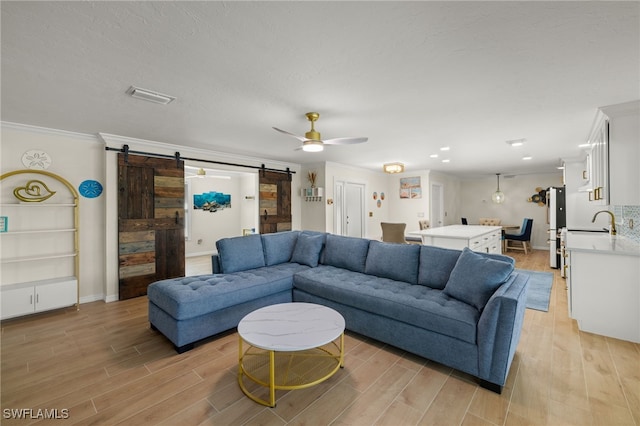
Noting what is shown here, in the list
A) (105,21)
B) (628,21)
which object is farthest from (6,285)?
(628,21)

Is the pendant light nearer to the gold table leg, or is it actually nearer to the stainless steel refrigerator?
the stainless steel refrigerator

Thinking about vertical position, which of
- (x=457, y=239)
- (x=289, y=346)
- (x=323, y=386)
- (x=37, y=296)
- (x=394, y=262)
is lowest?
(x=323, y=386)

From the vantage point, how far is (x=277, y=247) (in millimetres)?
3994

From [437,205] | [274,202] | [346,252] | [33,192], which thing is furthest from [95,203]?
[437,205]

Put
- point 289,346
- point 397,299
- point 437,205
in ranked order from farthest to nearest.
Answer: point 437,205
point 397,299
point 289,346

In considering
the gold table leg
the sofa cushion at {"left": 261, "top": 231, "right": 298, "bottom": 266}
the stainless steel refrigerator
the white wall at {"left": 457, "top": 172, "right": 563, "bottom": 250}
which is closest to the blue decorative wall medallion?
the sofa cushion at {"left": 261, "top": 231, "right": 298, "bottom": 266}

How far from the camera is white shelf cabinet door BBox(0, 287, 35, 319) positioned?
10.2ft

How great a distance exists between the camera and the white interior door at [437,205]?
319 inches

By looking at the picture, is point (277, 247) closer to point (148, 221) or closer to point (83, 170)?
point (148, 221)

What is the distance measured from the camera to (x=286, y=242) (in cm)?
413

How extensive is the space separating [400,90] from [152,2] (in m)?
1.91

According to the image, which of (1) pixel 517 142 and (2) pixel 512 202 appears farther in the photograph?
(2) pixel 512 202

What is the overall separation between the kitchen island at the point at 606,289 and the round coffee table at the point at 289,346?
2.64 metres

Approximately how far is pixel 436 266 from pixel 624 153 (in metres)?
Answer: 2.23
